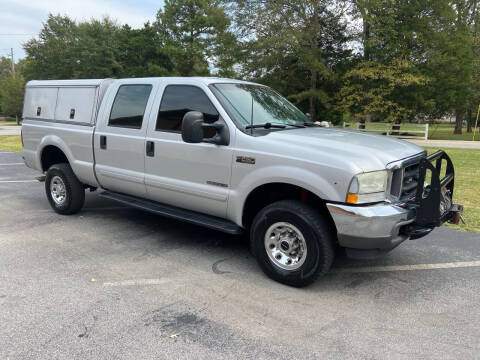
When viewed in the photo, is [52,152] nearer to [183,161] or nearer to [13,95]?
A: [183,161]

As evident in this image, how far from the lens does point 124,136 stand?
16.7 ft

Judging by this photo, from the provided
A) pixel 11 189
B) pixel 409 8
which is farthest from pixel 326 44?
pixel 11 189

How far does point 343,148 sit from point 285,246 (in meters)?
1.10

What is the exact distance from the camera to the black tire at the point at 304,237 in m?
3.59

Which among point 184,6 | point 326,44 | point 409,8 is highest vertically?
point 184,6

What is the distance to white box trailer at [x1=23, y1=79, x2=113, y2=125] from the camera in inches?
222

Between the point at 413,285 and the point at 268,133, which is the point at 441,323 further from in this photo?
the point at 268,133

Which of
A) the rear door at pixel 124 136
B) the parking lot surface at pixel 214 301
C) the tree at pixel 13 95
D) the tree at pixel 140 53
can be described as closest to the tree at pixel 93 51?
the tree at pixel 140 53

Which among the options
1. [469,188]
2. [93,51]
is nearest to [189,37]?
[93,51]

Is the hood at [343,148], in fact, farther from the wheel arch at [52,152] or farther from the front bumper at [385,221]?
the wheel arch at [52,152]

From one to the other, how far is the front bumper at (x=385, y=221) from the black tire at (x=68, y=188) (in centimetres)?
424

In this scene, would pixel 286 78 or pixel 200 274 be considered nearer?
pixel 200 274

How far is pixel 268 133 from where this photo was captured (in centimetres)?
405

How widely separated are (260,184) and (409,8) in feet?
90.4
